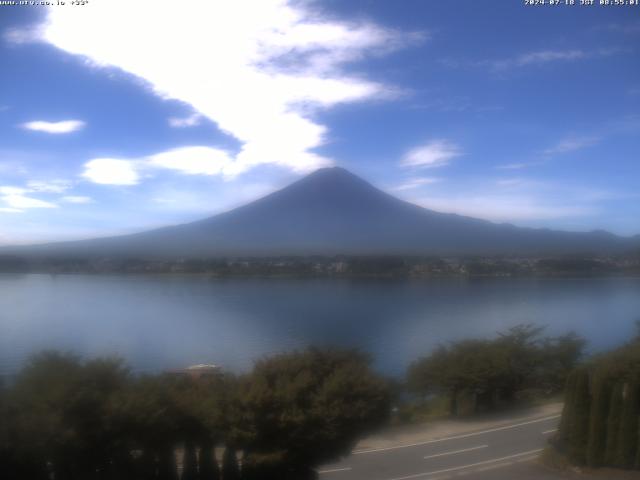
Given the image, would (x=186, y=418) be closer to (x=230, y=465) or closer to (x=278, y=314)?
(x=230, y=465)

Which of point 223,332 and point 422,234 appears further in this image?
point 422,234

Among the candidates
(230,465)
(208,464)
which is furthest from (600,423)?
(208,464)

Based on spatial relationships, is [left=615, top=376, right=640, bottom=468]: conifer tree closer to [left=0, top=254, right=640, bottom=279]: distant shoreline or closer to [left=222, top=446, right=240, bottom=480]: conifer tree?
[left=222, top=446, right=240, bottom=480]: conifer tree

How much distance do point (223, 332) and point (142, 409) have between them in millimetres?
11919

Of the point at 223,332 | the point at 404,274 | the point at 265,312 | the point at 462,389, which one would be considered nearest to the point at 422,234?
the point at 404,274

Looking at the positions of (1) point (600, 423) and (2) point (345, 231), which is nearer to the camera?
(1) point (600, 423)

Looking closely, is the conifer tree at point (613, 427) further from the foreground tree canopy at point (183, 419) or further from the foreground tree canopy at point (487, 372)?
the foreground tree canopy at point (487, 372)

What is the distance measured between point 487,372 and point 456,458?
4.55m

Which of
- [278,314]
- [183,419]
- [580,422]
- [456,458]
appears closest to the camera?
[183,419]

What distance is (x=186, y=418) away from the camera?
276 inches

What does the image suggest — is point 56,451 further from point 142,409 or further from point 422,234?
point 422,234

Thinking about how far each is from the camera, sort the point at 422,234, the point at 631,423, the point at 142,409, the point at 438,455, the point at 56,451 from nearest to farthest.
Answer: the point at 56,451 → the point at 142,409 → the point at 631,423 → the point at 438,455 → the point at 422,234

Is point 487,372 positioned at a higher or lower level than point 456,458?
higher

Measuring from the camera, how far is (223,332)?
18453mm
